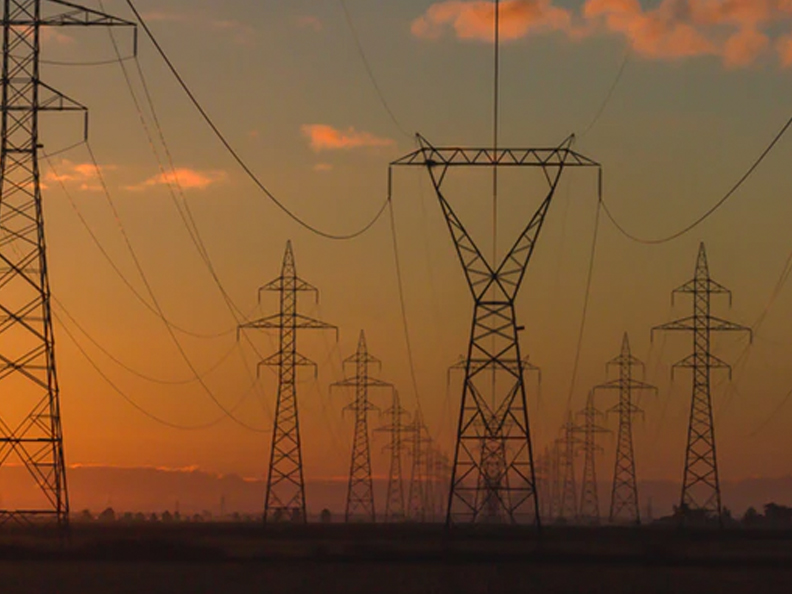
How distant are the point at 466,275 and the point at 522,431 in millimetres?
7565

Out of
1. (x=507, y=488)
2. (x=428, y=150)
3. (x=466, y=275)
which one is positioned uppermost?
(x=428, y=150)

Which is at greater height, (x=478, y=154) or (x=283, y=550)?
(x=478, y=154)

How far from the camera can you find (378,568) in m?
63.5

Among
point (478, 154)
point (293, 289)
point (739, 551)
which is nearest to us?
point (478, 154)

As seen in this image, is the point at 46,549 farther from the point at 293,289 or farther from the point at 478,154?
the point at 293,289

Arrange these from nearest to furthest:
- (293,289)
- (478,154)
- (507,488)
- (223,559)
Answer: (223,559)
(478,154)
(507,488)
(293,289)

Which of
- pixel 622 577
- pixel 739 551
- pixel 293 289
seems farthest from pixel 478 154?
pixel 293 289

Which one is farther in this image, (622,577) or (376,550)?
(376,550)

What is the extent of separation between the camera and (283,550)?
8581cm

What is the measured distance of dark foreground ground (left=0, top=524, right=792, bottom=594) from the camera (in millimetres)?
50812

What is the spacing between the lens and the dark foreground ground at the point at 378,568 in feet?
167

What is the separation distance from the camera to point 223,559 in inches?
2795

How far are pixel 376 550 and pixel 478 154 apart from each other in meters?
21.2

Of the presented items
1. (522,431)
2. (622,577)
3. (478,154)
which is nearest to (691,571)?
(622,577)
